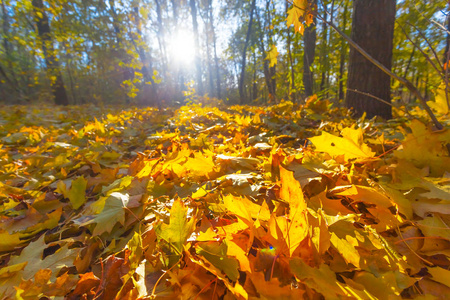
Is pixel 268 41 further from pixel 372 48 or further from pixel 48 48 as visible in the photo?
pixel 48 48

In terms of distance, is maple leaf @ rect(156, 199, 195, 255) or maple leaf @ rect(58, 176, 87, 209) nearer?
maple leaf @ rect(156, 199, 195, 255)

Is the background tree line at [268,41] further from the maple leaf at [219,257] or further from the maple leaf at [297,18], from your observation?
the maple leaf at [219,257]

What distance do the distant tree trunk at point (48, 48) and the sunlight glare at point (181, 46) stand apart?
1067 cm

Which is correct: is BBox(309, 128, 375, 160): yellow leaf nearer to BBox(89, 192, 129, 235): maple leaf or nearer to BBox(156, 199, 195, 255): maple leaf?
BBox(156, 199, 195, 255): maple leaf

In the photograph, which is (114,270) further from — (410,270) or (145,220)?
(410,270)

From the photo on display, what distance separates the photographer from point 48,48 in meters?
5.80

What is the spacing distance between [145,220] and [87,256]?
0.70 feet

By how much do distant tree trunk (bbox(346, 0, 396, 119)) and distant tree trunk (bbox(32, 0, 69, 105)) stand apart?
572 centimetres

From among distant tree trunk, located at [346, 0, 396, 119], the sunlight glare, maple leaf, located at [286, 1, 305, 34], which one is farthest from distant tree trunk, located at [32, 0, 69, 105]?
the sunlight glare

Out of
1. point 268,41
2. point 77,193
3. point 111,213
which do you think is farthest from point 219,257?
point 268,41

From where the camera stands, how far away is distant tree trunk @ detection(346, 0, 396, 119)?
2256 mm

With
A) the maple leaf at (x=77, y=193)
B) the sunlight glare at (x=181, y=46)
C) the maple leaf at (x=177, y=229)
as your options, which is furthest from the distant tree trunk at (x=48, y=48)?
the sunlight glare at (x=181, y=46)

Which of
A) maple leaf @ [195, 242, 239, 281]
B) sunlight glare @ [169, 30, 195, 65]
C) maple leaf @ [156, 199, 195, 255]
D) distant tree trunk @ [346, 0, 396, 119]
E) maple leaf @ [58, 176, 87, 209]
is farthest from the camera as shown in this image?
sunlight glare @ [169, 30, 195, 65]

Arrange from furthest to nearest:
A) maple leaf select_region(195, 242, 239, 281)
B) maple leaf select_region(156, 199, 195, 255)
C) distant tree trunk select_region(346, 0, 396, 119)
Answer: distant tree trunk select_region(346, 0, 396, 119), maple leaf select_region(156, 199, 195, 255), maple leaf select_region(195, 242, 239, 281)
